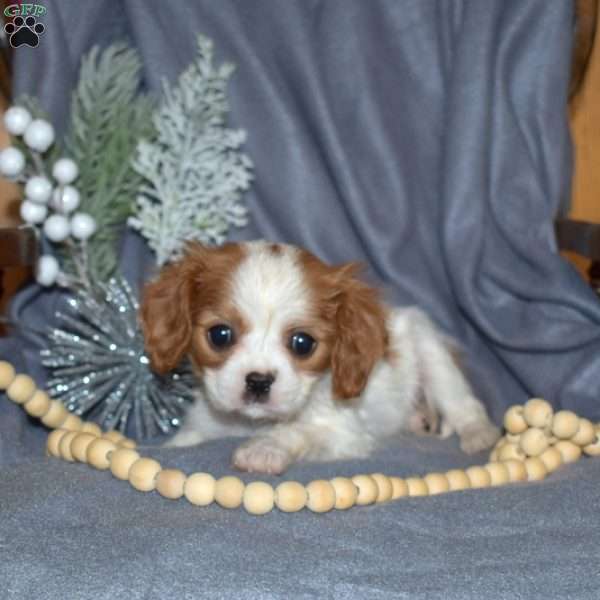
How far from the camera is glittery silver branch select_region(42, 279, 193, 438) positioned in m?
2.83

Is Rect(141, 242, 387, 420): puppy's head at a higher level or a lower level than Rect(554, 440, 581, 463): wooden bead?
higher

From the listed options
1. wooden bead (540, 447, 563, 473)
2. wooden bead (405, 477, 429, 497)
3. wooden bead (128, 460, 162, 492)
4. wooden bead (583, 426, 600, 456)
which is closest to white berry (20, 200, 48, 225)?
wooden bead (128, 460, 162, 492)

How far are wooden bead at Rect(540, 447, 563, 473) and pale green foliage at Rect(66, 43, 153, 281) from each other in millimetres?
1344

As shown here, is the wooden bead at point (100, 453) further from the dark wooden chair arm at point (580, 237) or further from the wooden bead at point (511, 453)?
the dark wooden chair arm at point (580, 237)

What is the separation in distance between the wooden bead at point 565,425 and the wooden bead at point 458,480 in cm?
33

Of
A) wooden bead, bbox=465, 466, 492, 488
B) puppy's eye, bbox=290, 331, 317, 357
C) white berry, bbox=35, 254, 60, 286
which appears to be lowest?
wooden bead, bbox=465, 466, 492, 488

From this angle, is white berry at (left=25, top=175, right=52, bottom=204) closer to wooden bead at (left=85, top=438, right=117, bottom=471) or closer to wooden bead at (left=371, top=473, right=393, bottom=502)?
wooden bead at (left=85, top=438, right=117, bottom=471)

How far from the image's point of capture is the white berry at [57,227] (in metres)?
2.79

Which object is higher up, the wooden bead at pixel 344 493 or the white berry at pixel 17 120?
the white berry at pixel 17 120

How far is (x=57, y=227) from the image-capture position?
279 centimetres

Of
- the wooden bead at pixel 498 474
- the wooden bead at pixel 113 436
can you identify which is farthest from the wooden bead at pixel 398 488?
the wooden bead at pixel 113 436

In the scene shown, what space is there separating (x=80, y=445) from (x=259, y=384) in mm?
432

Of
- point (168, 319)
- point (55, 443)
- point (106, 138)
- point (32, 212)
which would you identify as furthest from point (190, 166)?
point (55, 443)

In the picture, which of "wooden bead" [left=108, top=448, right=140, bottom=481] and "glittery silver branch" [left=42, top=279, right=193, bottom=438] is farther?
"glittery silver branch" [left=42, top=279, right=193, bottom=438]
